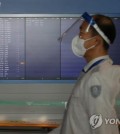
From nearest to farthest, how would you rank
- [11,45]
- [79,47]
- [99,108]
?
1. [99,108]
2. [79,47]
3. [11,45]

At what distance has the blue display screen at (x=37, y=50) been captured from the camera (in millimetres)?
2760

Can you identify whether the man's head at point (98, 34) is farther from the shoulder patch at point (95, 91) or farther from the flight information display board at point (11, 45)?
the flight information display board at point (11, 45)

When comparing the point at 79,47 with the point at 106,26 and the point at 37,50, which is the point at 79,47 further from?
the point at 37,50

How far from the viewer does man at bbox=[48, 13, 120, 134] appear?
5.54 feet

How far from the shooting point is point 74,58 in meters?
2.78

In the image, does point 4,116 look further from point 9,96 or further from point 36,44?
point 36,44

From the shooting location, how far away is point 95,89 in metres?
1.70

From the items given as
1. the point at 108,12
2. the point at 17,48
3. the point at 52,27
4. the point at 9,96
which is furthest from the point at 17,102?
the point at 108,12

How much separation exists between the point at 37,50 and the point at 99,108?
120cm

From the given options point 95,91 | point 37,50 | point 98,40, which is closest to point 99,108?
point 95,91

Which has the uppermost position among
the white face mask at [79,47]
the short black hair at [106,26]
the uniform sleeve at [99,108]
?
the short black hair at [106,26]

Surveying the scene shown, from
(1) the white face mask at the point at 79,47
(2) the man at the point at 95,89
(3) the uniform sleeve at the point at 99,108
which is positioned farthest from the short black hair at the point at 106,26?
(3) the uniform sleeve at the point at 99,108

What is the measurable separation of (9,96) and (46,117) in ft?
1.11

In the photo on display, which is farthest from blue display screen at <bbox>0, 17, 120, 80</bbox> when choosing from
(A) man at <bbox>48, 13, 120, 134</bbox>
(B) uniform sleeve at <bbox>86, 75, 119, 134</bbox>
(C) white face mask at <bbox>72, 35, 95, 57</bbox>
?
(B) uniform sleeve at <bbox>86, 75, 119, 134</bbox>
